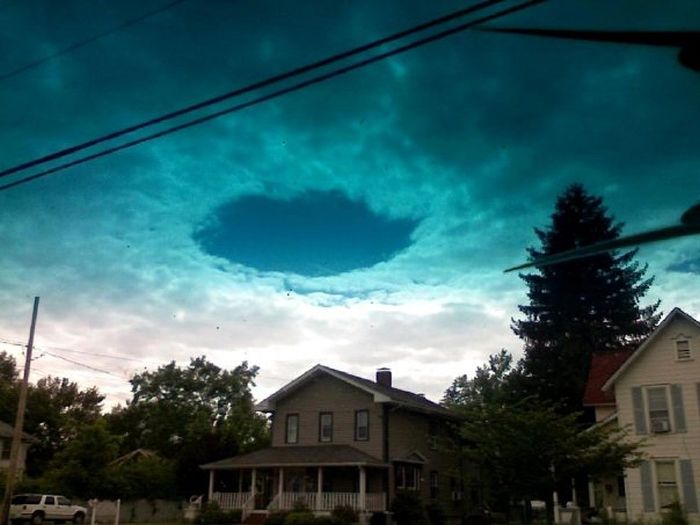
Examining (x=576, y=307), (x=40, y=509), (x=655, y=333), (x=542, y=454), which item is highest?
(x=576, y=307)

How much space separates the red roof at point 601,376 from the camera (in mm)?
34344

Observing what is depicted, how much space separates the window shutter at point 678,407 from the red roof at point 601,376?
3373 millimetres

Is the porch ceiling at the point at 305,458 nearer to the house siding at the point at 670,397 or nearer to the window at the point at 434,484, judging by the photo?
the window at the point at 434,484

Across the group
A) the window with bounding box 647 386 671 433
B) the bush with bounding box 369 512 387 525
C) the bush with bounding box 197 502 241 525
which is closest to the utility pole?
the bush with bounding box 197 502 241 525

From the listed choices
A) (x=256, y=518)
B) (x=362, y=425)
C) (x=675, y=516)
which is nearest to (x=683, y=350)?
(x=675, y=516)

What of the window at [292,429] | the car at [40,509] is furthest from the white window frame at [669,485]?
the car at [40,509]

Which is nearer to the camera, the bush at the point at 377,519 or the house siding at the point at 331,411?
the bush at the point at 377,519

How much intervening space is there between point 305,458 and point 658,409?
54.8 ft

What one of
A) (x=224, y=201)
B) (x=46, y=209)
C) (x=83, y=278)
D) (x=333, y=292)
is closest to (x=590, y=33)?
(x=46, y=209)

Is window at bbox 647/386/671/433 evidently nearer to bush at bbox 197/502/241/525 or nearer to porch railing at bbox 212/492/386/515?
porch railing at bbox 212/492/386/515

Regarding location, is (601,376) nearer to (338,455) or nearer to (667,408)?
(667,408)

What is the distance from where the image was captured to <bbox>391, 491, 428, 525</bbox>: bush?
33969mm

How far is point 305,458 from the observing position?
117 feet

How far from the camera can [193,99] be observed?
989 cm
